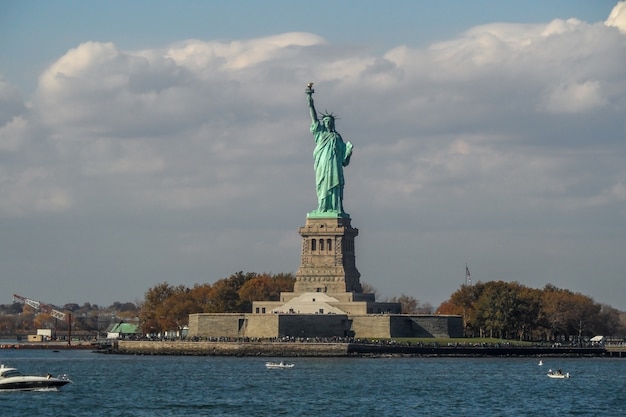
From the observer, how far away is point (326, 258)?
119875mm

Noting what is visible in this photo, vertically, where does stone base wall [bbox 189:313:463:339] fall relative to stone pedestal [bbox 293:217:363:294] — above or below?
below

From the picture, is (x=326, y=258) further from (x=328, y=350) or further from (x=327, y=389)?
(x=327, y=389)

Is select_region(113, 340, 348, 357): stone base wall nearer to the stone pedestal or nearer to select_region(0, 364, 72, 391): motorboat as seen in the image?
the stone pedestal

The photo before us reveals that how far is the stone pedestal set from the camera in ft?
391

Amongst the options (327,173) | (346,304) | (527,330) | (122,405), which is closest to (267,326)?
(346,304)

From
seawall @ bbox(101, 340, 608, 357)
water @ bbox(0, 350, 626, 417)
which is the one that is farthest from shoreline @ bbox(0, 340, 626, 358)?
water @ bbox(0, 350, 626, 417)

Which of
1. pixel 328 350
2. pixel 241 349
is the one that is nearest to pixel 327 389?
pixel 328 350

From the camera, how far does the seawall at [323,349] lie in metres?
110

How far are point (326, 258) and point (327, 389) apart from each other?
40.0m

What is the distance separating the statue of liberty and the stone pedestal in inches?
43.9

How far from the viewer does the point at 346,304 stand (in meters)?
117

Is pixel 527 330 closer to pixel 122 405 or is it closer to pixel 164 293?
pixel 164 293

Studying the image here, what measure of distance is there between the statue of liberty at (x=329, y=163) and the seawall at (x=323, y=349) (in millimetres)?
13246

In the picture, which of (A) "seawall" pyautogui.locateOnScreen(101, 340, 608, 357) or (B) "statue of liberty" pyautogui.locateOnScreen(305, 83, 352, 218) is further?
(B) "statue of liberty" pyautogui.locateOnScreen(305, 83, 352, 218)
